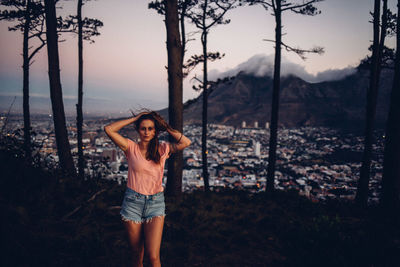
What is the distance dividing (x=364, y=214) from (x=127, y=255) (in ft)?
19.7

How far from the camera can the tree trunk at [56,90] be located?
732 centimetres

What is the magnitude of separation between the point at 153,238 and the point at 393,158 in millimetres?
6243

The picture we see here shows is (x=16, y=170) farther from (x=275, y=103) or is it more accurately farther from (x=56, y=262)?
(x=275, y=103)

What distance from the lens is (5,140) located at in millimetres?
4488

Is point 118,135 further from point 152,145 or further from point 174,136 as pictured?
point 174,136

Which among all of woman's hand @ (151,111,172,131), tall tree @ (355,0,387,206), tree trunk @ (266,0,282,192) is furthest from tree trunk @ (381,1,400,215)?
woman's hand @ (151,111,172,131)

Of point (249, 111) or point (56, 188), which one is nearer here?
point (56, 188)

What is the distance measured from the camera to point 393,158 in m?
5.77

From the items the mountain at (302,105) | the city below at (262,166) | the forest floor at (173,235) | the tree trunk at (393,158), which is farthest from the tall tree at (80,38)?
the mountain at (302,105)

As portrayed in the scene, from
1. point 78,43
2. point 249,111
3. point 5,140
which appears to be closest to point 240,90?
point 249,111

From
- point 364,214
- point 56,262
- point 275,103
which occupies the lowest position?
point 364,214

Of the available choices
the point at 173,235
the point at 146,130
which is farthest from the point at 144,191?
the point at 173,235

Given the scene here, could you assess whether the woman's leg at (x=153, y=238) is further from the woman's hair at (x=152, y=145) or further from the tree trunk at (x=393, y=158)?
the tree trunk at (x=393, y=158)

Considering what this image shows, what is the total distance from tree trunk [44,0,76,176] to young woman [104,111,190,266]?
5745mm
